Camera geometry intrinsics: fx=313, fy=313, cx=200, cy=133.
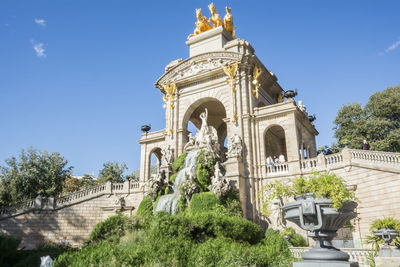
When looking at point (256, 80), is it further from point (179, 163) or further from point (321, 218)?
point (321, 218)

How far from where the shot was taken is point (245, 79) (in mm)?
25266

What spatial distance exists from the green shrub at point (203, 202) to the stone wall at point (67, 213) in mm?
8020

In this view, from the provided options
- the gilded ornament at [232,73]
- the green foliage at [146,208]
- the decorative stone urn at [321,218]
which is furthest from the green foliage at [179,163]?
the decorative stone urn at [321,218]

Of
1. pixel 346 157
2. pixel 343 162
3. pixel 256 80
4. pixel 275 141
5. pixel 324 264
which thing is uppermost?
pixel 256 80

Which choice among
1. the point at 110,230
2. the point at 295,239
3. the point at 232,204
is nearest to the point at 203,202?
the point at 232,204

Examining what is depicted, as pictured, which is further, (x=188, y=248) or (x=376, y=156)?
(x=376, y=156)

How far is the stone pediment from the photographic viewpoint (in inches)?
1024

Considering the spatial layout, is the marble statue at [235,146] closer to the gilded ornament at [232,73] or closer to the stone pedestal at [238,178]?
the stone pedestal at [238,178]

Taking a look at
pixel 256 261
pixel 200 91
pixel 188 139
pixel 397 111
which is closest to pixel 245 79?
pixel 200 91

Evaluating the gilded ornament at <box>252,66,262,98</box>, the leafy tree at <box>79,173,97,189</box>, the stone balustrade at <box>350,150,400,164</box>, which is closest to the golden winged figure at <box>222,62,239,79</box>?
the gilded ornament at <box>252,66,262,98</box>

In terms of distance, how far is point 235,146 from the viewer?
2266cm

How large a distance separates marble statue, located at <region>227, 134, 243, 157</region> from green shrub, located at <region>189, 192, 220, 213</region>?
4062mm

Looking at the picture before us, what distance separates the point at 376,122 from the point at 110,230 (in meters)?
25.7

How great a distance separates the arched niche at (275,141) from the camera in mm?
28922
